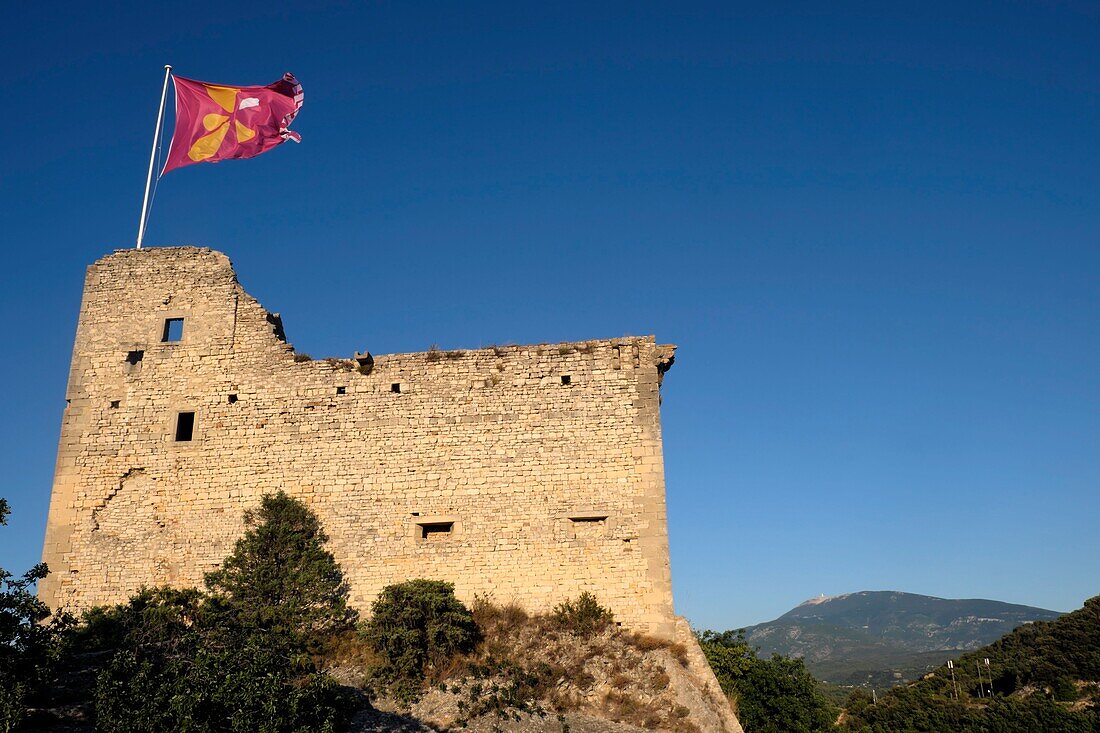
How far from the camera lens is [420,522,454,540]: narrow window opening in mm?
15977

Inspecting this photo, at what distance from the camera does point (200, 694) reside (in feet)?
31.9

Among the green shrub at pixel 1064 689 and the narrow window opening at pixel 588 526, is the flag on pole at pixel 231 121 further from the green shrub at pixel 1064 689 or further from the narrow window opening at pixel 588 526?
the green shrub at pixel 1064 689

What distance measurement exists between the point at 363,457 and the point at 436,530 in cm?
209

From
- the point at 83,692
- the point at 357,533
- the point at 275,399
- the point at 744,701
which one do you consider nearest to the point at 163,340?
the point at 275,399

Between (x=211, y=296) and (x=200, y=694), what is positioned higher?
(x=211, y=296)

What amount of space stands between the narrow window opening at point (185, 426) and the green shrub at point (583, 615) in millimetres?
8449

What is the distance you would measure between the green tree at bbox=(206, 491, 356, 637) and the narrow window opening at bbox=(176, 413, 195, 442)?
2340 mm

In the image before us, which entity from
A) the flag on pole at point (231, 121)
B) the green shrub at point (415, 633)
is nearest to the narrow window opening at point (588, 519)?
the green shrub at point (415, 633)

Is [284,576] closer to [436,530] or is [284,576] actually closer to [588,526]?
[436,530]

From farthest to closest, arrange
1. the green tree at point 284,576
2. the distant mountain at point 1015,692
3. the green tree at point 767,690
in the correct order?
the distant mountain at point 1015,692, the green tree at point 767,690, the green tree at point 284,576

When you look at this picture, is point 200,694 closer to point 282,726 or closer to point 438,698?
point 282,726

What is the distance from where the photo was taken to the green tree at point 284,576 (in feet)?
49.8

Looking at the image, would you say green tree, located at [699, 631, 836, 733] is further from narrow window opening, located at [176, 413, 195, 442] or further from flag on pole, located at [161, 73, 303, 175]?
flag on pole, located at [161, 73, 303, 175]

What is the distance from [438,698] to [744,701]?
16.2m
